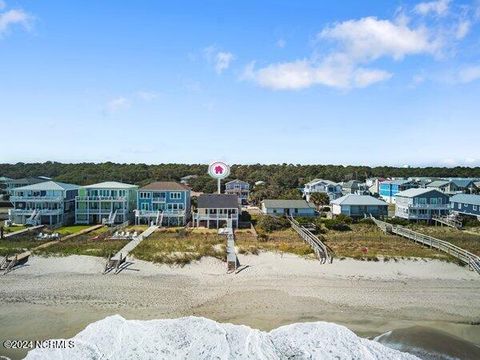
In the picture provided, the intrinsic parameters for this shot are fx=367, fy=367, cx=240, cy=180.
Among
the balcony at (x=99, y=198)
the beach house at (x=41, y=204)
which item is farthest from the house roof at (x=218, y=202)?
the beach house at (x=41, y=204)

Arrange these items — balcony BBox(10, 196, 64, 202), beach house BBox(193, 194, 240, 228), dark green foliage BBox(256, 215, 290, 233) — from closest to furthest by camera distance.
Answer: dark green foliage BBox(256, 215, 290, 233)
beach house BBox(193, 194, 240, 228)
balcony BBox(10, 196, 64, 202)

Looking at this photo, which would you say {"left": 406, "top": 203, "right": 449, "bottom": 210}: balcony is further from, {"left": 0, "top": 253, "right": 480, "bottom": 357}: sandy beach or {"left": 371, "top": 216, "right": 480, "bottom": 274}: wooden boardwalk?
{"left": 0, "top": 253, "right": 480, "bottom": 357}: sandy beach

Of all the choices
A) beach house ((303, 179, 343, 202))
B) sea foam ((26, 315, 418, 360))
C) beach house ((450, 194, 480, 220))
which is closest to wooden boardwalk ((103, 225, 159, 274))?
sea foam ((26, 315, 418, 360))

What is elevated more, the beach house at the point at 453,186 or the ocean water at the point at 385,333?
the beach house at the point at 453,186

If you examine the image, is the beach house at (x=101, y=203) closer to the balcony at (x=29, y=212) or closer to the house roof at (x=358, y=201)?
the balcony at (x=29, y=212)

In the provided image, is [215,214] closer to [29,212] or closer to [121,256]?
[121,256]
